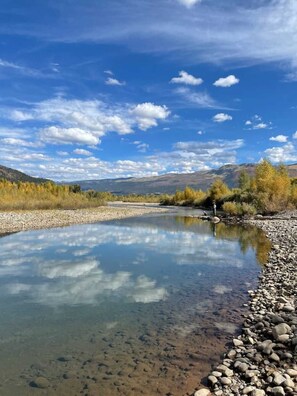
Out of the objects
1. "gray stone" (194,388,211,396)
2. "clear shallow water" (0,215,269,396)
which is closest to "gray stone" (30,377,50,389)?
"clear shallow water" (0,215,269,396)

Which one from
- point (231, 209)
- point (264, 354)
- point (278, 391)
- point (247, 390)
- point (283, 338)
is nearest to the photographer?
point (278, 391)

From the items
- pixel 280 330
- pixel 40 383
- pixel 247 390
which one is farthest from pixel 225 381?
pixel 40 383

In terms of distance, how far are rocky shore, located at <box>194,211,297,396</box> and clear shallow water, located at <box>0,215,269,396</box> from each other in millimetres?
417

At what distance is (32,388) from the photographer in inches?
235

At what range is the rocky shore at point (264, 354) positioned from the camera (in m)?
5.65

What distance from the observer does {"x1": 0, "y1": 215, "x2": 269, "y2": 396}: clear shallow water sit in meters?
6.39

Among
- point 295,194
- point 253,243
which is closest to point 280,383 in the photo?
point 253,243

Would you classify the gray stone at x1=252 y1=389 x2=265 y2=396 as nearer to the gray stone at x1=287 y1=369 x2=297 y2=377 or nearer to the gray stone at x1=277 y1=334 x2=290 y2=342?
the gray stone at x1=287 y1=369 x2=297 y2=377

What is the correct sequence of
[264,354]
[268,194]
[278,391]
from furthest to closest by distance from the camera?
1. [268,194]
2. [264,354]
3. [278,391]

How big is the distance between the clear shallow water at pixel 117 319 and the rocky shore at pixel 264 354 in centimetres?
42

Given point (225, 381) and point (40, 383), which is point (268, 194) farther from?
point (40, 383)

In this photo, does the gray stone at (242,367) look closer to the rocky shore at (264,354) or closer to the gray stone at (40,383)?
the rocky shore at (264,354)

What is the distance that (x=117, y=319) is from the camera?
9.24 metres

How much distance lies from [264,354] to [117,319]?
3.96 meters
